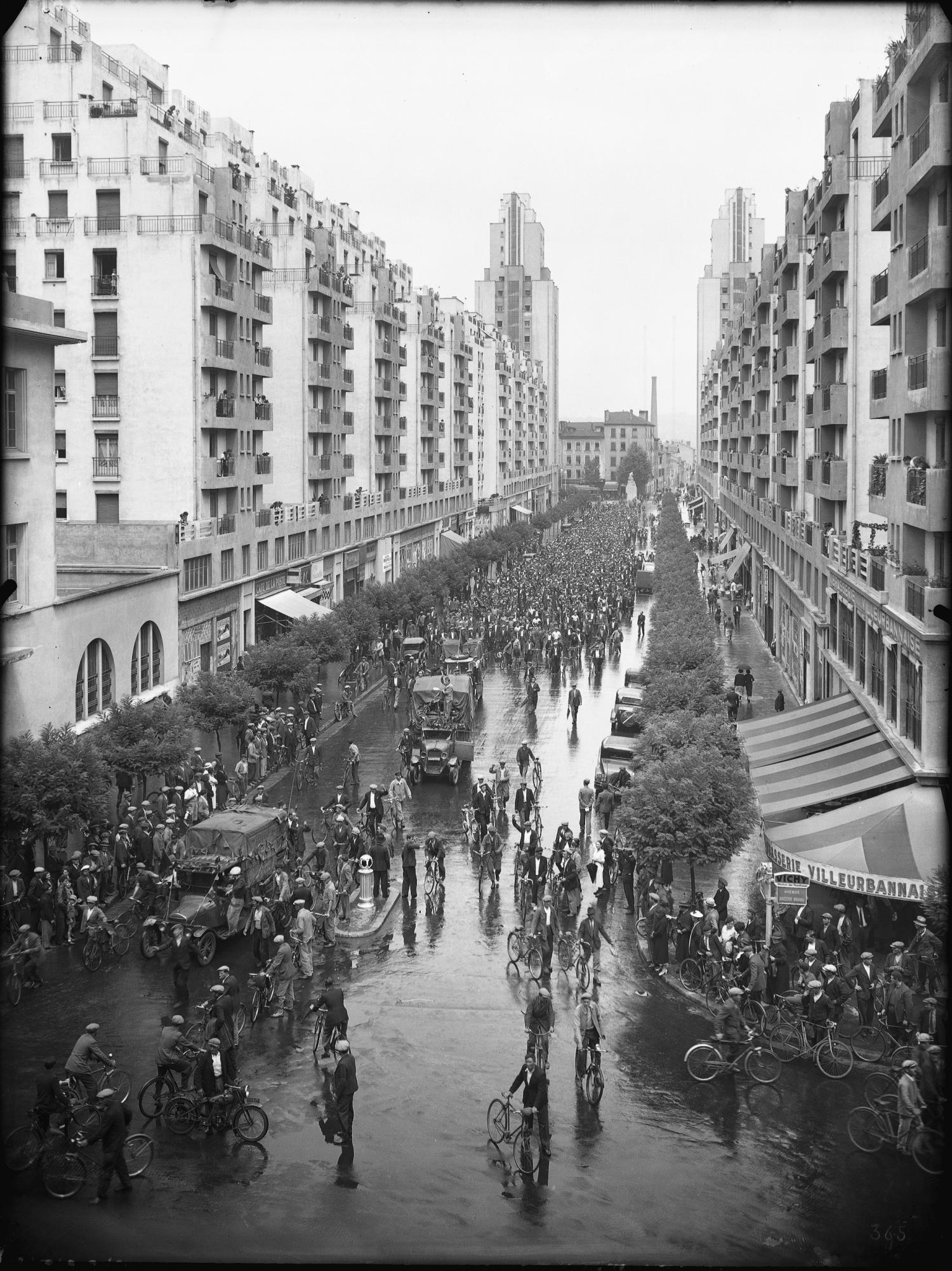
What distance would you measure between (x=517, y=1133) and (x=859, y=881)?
9.87 meters

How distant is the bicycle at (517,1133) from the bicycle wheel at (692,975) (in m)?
7.11

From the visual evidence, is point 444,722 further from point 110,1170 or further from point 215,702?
point 110,1170

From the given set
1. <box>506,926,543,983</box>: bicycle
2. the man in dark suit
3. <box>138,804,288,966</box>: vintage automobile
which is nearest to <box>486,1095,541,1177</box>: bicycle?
the man in dark suit

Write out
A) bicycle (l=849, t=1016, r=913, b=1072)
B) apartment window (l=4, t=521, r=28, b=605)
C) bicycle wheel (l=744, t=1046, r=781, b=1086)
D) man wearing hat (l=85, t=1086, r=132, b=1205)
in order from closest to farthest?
1. man wearing hat (l=85, t=1086, r=132, b=1205)
2. bicycle (l=849, t=1016, r=913, b=1072)
3. bicycle wheel (l=744, t=1046, r=781, b=1086)
4. apartment window (l=4, t=521, r=28, b=605)

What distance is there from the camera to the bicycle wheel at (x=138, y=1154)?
1638cm

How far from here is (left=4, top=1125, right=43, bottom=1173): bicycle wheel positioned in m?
16.0

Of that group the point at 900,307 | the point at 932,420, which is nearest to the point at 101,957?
the point at 932,420

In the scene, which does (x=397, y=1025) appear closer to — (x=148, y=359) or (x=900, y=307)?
(x=900, y=307)

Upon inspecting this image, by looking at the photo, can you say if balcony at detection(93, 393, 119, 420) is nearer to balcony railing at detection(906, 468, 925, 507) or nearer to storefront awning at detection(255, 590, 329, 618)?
storefront awning at detection(255, 590, 329, 618)

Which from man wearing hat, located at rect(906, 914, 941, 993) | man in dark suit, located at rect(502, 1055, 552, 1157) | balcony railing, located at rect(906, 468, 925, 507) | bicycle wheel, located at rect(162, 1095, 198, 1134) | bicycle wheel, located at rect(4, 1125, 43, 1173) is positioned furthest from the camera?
balcony railing, located at rect(906, 468, 925, 507)

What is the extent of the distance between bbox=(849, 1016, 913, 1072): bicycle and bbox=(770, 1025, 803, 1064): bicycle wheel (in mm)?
805

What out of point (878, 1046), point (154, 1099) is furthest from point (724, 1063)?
point (154, 1099)

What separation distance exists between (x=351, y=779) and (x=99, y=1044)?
65.3 feet

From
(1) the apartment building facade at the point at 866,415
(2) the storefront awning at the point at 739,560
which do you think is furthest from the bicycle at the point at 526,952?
(2) the storefront awning at the point at 739,560
